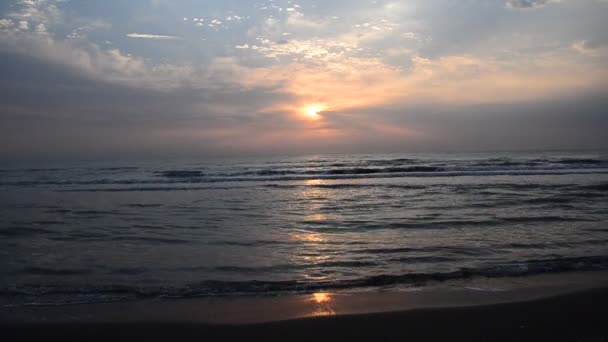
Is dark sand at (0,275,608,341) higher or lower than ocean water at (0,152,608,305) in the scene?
lower

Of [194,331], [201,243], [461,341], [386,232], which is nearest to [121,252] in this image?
[201,243]

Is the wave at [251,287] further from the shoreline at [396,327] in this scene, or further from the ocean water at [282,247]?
the shoreline at [396,327]

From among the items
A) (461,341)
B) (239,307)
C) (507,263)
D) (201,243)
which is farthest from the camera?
(201,243)

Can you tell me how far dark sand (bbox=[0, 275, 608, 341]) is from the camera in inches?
157

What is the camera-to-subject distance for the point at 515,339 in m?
3.81

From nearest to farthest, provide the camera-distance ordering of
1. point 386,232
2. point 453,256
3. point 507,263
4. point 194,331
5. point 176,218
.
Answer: point 194,331 < point 507,263 < point 453,256 < point 386,232 < point 176,218

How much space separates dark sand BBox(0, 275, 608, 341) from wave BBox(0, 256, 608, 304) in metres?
0.31

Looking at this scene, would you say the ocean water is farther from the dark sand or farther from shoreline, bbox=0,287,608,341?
shoreline, bbox=0,287,608,341

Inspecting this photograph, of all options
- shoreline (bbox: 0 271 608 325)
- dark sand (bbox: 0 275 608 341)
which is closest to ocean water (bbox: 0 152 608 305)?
shoreline (bbox: 0 271 608 325)

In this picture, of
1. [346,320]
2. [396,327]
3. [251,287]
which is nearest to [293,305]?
[346,320]

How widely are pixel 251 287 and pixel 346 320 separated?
172 cm

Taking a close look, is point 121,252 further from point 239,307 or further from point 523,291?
point 523,291

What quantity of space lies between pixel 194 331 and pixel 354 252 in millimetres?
3848

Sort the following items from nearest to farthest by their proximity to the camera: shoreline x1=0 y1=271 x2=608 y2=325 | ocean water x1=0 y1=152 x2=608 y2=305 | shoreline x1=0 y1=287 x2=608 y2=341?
shoreline x1=0 y1=287 x2=608 y2=341 → shoreline x1=0 y1=271 x2=608 y2=325 → ocean water x1=0 y1=152 x2=608 y2=305
